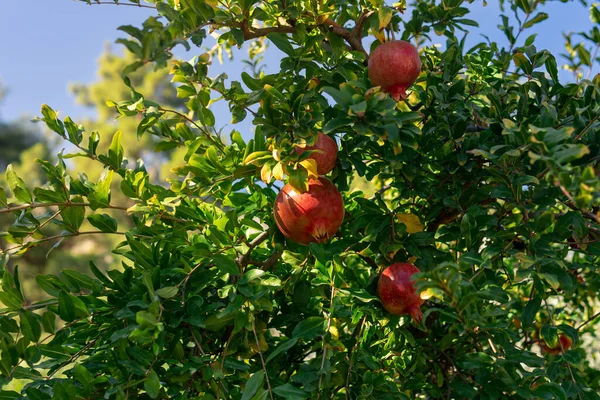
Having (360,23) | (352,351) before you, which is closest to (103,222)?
(352,351)

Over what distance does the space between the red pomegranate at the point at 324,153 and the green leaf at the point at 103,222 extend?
14.6 inches

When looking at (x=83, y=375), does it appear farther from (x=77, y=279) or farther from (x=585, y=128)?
(x=585, y=128)

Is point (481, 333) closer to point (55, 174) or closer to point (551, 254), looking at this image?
point (551, 254)

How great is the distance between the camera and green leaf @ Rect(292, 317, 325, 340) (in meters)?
0.90

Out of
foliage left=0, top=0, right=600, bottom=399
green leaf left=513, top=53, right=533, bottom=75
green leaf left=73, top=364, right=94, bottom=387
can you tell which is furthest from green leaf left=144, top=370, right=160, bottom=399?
green leaf left=513, top=53, right=533, bottom=75

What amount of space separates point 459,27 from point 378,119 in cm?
47

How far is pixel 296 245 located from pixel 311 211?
0.19m

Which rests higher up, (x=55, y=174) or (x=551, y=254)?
(x=55, y=174)

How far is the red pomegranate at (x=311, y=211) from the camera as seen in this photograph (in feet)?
2.93

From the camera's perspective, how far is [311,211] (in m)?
0.89

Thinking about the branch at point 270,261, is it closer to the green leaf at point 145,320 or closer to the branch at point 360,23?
the green leaf at point 145,320

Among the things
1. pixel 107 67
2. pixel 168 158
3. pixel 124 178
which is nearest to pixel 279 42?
pixel 124 178

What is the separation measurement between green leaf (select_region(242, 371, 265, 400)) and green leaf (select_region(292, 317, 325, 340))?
85 mm

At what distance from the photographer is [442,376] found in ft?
3.97
